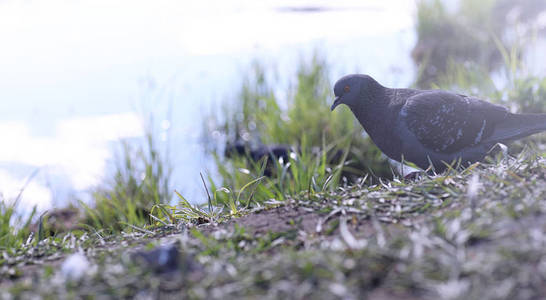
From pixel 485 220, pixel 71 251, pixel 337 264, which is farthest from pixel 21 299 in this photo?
pixel 485 220

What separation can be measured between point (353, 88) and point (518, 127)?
3.96 feet

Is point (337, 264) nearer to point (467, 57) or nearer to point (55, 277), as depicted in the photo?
point (55, 277)

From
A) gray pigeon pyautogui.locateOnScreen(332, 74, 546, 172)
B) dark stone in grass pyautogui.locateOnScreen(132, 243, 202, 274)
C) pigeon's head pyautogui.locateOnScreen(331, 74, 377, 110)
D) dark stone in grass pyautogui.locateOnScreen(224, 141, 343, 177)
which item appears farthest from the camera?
dark stone in grass pyautogui.locateOnScreen(224, 141, 343, 177)

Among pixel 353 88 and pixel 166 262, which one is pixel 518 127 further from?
pixel 166 262

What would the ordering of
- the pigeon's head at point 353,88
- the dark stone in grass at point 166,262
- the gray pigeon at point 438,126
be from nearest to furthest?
the dark stone in grass at point 166,262 → the gray pigeon at point 438,126 → the pigeon's head at point 353,88

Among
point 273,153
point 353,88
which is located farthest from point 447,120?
point 273,153

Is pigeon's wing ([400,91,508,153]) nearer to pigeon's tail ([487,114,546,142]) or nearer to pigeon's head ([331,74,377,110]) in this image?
pigeon's tail ([487,114,546,142])

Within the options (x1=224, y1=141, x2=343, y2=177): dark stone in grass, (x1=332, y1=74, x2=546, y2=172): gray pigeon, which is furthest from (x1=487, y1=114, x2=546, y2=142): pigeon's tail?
(x1=224, y1=141, x2=343, y2=177): dark stone in grass

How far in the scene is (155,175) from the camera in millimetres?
5738

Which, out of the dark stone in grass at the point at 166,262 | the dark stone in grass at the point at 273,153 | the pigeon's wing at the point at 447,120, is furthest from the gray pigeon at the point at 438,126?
the dark stone in grass at the point at 166,262

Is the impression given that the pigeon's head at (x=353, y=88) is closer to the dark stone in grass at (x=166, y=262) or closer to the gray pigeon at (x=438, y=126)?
the gray pigeon at (x=438, y=126)

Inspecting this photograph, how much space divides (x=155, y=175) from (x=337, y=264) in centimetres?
413

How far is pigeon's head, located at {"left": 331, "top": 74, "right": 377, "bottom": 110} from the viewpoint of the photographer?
13.8ft

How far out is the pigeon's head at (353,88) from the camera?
4.20 metres
